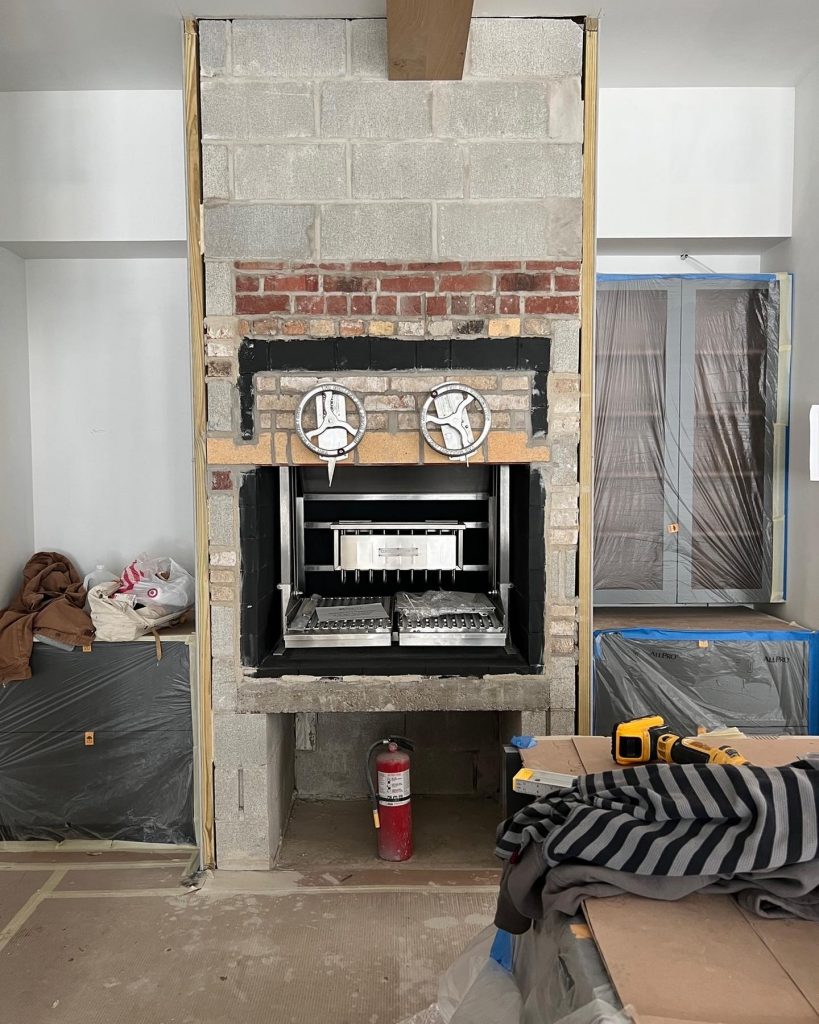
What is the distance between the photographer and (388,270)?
2682mm

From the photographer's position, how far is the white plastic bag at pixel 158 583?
2.99 meters

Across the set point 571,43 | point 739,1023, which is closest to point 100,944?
point 739,1023

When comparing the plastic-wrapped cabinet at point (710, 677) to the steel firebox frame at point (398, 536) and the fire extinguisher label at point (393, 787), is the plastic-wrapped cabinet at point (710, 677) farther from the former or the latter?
the fire extinguisher label at point (393, 787)

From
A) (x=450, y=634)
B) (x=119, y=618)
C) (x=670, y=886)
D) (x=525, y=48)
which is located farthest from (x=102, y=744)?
(x=525, y=48)

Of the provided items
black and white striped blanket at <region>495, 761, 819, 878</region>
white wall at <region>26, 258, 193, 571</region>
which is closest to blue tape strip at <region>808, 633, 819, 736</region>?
black and white striped blanket at <region>495, 761, 819, 878</region>

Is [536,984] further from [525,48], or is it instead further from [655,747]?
[525,48]

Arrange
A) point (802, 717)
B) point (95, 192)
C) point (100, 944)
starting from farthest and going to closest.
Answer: point (95, 192) → point (802, 717) → point (100, 944)

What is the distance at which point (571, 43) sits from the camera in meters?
2.63

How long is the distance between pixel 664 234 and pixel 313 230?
1.39 metres

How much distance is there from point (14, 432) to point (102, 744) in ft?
4.19

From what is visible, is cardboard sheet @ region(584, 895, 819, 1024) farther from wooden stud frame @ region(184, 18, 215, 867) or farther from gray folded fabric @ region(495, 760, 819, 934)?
wooden stud frame @ region(184, 18, 215, 867)

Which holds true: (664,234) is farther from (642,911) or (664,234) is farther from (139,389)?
(642,911)

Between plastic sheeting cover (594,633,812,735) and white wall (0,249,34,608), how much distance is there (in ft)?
7.40

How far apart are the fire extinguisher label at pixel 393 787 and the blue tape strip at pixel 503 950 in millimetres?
1107
